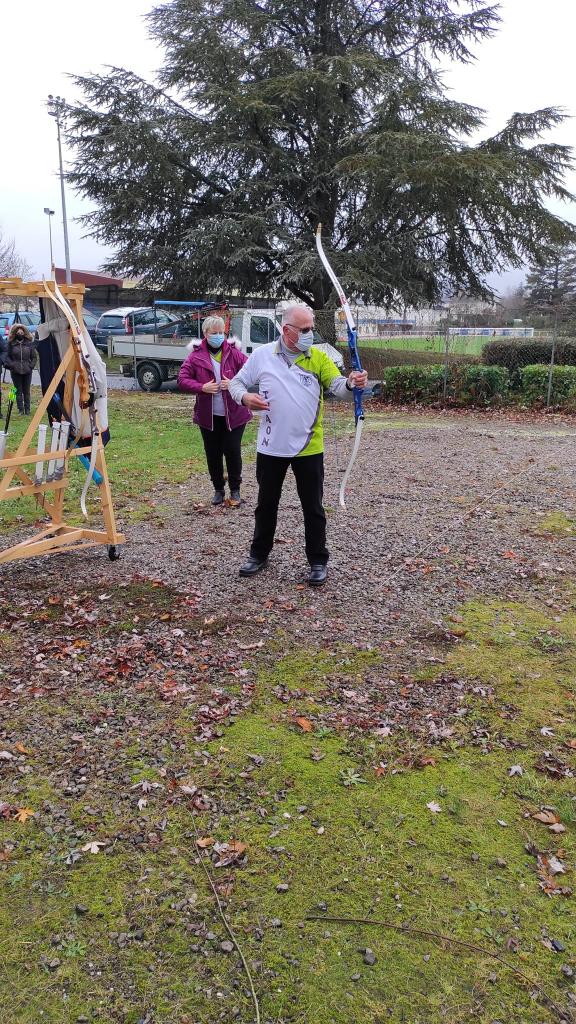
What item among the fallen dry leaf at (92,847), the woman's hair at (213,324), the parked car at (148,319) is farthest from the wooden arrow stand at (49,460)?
the parked car at (148,319)

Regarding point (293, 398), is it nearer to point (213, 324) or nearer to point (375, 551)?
point (375, 551)

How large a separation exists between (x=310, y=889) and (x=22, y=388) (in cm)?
1410

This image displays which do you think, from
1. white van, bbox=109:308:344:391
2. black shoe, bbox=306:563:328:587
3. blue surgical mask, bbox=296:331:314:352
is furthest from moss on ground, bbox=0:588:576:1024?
white van, bbox=109:308:344:391

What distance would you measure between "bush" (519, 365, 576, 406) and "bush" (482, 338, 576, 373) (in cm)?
65

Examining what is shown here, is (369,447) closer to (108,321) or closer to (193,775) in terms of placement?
(193,775)

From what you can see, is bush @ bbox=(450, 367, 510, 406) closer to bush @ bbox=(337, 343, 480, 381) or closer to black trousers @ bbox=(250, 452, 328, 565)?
bush @ bbox=(337, 343, 480, 381)

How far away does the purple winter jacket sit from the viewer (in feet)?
24.0

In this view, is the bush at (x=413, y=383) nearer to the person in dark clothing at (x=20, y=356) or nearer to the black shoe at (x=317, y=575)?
the person in dark clothing at (x=20, y=356)

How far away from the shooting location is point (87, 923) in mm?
2543

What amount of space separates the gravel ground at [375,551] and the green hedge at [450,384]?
7.53 metres

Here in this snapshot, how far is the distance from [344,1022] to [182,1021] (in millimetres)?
494

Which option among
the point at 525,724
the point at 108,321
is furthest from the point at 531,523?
the point at 108,321

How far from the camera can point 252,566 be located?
5824 millimetres

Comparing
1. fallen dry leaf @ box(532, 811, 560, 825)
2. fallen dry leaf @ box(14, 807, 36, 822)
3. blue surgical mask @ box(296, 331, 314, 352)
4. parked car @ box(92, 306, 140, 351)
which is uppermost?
parked car @ box(92, 306, 140, 351)
